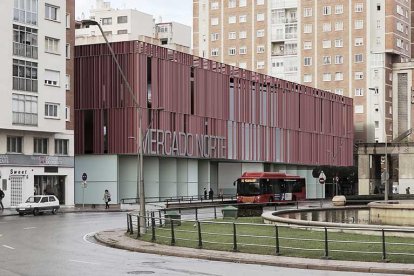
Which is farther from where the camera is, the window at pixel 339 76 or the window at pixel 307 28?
the window at pixel 307 28

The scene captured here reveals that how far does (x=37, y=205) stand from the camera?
2190 inches

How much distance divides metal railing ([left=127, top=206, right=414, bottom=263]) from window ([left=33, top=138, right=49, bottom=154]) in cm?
3571

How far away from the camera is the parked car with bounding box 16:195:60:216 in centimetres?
5516

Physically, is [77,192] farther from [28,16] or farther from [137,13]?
[137,13]

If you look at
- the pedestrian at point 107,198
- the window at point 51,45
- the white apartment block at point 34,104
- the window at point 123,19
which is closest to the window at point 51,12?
the white apartment block at point 34,104

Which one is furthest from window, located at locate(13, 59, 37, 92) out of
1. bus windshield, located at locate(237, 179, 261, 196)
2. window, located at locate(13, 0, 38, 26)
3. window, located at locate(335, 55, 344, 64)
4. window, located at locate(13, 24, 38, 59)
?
window, located at locate(335, 55, 344, 64)

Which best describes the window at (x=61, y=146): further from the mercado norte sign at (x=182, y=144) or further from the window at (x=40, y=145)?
the mercado norte sign at (x=182, y=144)

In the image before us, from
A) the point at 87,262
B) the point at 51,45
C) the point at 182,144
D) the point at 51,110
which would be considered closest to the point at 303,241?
the point at 87,262

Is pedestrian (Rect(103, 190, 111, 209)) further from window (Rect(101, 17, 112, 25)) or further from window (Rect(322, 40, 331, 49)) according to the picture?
window (Rect(101, 17, 112, 25))

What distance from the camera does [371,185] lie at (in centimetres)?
10756

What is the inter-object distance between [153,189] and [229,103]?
17.4 meters

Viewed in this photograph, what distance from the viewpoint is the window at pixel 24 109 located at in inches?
2502

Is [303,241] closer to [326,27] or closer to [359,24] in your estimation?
[359,24]

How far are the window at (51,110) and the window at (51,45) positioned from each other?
4.59 meters
